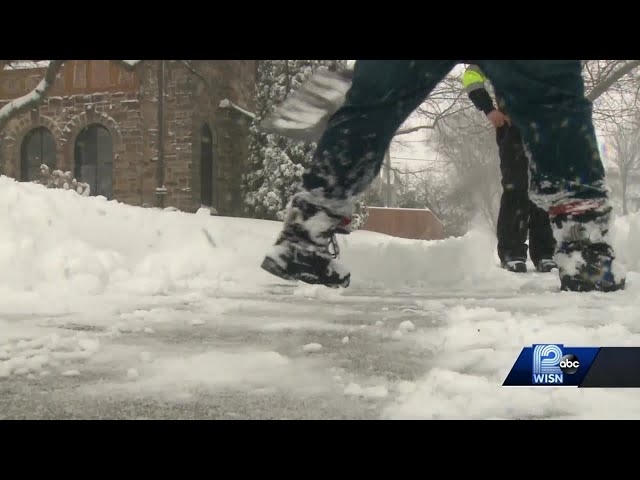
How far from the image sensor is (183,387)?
0.63m

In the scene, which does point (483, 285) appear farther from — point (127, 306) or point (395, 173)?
point (127, 306)

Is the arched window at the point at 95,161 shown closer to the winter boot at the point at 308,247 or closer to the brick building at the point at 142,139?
the brick building at the point at 142,139

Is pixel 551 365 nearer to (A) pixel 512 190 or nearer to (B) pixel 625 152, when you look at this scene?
(A) pixel 512 190

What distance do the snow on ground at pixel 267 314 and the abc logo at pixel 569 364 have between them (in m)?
0.03

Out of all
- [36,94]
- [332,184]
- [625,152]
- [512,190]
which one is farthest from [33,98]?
[625,152]

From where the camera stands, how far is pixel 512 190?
3.95 feet

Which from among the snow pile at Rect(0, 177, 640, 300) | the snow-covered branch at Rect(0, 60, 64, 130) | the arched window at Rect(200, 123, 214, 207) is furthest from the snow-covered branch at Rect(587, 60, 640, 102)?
the snow-covered branch at Rect(0, 60, 64, 130)

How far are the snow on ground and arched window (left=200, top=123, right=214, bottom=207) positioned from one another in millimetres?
70

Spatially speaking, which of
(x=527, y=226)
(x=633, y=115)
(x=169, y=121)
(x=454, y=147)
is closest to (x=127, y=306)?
(x=169, y=121)

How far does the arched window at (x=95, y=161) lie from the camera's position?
1.31m

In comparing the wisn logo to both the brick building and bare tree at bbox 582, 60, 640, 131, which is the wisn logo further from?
the brick building

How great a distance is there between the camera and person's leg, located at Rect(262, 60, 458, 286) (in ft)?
3.92

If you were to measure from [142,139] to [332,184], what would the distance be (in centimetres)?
46
